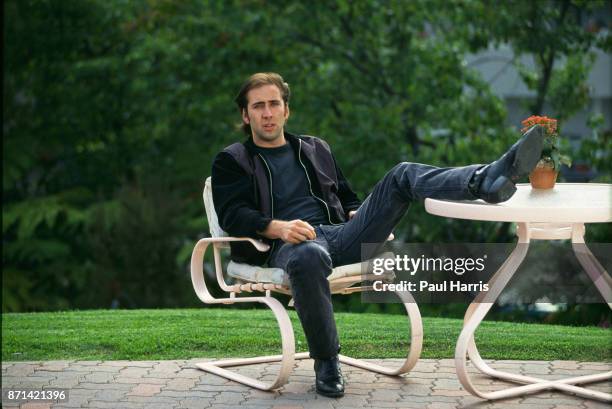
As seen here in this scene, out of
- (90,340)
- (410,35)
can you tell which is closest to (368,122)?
(410,35)

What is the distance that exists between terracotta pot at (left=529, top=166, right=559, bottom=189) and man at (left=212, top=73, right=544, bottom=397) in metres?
0.71

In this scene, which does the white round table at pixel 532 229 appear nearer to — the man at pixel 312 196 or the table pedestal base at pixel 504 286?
the table pedestal base at pixel 504 286

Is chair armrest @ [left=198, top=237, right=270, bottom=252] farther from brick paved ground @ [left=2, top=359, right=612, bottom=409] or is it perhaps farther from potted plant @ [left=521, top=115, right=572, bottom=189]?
potted plant @ [left=521, top=115, right=572, bottom=189]

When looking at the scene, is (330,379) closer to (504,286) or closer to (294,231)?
(294,231)

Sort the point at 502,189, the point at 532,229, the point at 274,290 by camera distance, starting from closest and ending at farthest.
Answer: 1. the point at 502,189
2. the point at 532,229
3. the point at 274,290

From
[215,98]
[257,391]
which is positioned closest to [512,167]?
[257,391]

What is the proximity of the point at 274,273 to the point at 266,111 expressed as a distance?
2.85ft

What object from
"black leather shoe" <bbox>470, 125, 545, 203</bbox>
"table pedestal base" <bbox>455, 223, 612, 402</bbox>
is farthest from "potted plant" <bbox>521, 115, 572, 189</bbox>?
"black leather shoe" <bbox>470, 125, 545, 203</bbox>

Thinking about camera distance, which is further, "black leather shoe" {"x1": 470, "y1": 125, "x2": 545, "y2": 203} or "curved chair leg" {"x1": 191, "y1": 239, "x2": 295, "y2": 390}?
"curved chair leg" {"x1": 191, "y1": 239, "x2": 295, "y2": 390}

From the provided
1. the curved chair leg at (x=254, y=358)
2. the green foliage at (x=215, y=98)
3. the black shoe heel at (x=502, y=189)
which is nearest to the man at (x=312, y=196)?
the black shoe heel at (x=502, y=189)

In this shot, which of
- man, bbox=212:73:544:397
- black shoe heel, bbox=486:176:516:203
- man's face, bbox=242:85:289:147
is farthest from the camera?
man's face, bbox=242:85:289:147

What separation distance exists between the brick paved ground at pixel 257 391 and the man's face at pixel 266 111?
48.9 inches

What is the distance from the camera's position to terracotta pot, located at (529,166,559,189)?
17.2 feet

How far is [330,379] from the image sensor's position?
4.89 meters
